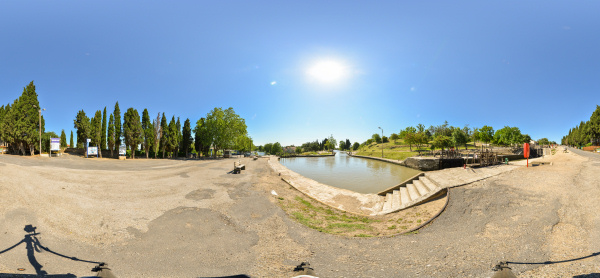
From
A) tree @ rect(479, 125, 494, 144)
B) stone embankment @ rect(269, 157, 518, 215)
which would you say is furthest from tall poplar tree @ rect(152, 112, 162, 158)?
tree @ rect(479, 125, 494, 144)

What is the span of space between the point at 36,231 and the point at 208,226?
14.5ft

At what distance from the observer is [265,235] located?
258 inches

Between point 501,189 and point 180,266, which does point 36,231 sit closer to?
point 180,266

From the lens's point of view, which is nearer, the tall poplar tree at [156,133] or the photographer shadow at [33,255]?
the photographer shadow at [33,255]

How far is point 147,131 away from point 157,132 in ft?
6.38

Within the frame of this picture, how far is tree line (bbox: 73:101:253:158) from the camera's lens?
35844 millimetres

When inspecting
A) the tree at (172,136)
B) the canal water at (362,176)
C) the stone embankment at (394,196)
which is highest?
the tree at (172,136)

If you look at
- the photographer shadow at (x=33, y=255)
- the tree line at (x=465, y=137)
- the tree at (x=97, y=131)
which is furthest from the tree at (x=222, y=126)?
the tree line at (x=465, y=137)

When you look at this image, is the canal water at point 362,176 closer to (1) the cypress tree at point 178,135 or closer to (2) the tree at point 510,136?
(1) the cypress tree at point 178,135

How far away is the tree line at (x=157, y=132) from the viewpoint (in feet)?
118

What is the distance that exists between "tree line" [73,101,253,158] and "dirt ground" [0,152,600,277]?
32.8 metres

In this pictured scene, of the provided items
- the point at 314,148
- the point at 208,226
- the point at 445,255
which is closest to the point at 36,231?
the point at 208,226

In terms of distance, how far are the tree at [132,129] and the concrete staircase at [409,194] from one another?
4313cm

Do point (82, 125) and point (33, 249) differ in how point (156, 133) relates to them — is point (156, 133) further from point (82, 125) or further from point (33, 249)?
point (33, 249)
